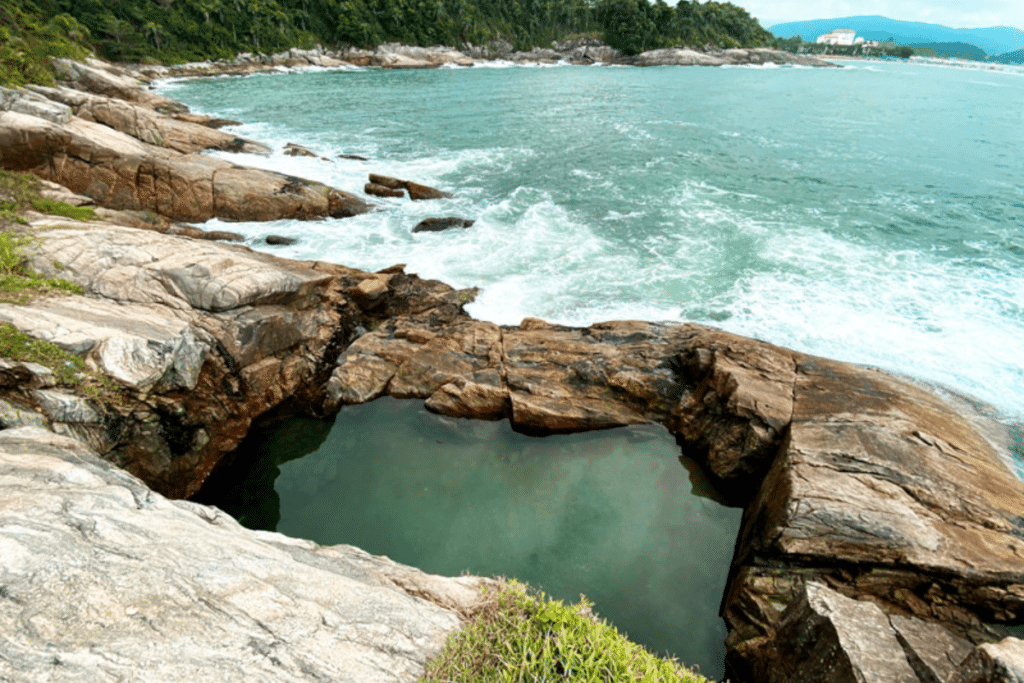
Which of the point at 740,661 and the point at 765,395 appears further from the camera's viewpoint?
the point at 765,395

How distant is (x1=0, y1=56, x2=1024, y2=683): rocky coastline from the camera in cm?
395

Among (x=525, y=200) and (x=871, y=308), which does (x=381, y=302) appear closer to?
(x=525, y=200)

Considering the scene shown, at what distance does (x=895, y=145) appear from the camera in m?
35.3

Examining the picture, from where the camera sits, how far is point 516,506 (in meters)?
9.30

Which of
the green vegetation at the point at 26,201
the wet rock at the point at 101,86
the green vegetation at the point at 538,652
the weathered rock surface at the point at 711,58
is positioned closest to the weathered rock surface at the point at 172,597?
the green vegetation at the point at 538,652

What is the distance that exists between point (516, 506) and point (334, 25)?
126m

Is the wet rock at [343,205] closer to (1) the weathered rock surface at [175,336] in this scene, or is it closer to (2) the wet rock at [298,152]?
(2) the wet rock at [298,152]

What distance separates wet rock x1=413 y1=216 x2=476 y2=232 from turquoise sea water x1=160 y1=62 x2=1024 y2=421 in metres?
0.54

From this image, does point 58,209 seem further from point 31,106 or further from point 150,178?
point 31,106

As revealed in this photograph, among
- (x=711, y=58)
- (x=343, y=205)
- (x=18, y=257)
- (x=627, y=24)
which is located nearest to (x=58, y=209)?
(x=18, y=257)

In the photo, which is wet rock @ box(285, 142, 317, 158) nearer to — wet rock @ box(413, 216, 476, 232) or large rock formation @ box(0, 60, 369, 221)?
large rock formation @ box(0, 60, 369, 221)

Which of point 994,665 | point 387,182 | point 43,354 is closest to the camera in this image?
point 994,665

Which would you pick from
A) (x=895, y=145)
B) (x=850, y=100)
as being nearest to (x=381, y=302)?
(x=895, y=145)

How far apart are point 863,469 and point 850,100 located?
71475 millimetres
